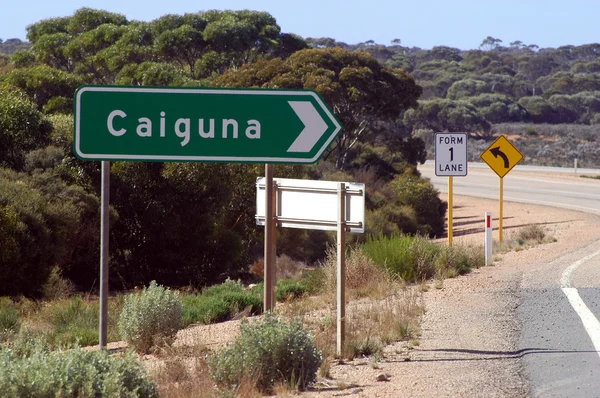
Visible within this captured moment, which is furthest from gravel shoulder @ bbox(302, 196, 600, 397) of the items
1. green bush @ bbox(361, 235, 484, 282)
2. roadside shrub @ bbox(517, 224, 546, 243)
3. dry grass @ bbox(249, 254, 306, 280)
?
dry grass @ bbox(249, 254, 306, 280)

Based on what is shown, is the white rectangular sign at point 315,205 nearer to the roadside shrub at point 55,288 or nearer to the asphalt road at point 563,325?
the asphalt road at point 563,325

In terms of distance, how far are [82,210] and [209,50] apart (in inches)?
997

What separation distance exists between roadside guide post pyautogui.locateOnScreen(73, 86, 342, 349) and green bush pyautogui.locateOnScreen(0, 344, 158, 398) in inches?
30.4

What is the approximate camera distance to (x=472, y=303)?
10859 mm

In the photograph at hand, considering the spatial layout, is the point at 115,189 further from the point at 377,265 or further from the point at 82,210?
the point at 377,265

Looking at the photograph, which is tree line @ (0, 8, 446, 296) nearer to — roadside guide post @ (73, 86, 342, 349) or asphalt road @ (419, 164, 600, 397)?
asphalt road @ (419, 164, 600, 397)

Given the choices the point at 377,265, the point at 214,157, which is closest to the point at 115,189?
the point at 377,265

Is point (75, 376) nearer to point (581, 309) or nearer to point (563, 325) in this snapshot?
point (563, 325)

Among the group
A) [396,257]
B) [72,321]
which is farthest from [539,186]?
[72,321]

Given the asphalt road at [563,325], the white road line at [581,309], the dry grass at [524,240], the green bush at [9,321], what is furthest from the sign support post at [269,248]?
the dry grass at [524,240]

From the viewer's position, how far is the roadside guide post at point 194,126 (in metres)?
6.17

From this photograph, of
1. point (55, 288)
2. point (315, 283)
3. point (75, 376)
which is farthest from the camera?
point (55, 288)

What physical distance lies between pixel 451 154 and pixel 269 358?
10.7 m

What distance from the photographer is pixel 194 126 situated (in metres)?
6.32
